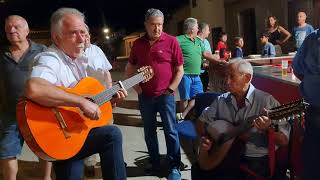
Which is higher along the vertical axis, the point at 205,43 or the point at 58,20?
the point at 58,20

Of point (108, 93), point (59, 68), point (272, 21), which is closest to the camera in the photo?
point (59, 68)

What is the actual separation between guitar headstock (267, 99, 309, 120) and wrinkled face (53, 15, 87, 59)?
4.48 feet

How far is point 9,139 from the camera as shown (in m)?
4.02

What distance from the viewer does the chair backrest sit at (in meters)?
4.01

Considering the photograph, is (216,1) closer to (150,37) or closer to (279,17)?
(279,17)

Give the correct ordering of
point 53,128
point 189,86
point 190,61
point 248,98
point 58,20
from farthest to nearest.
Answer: point 189,86
point 190,61
point 248,98
point 58,20
point 53,128

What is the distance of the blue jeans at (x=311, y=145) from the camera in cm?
298

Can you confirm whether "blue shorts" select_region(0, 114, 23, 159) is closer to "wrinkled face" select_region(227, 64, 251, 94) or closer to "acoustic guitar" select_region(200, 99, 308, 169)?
"acoustic guitar" select_region(200, 99, 308, 169)

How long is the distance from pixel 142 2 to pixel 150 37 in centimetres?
3683

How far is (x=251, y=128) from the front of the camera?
3211 millimetres

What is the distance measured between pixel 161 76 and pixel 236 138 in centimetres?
154

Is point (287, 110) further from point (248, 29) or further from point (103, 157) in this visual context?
point (248, 29)

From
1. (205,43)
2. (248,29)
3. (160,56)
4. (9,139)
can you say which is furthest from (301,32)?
(248,29)

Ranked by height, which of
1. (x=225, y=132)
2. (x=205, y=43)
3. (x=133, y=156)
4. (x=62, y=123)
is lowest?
(x=133, y=156)
